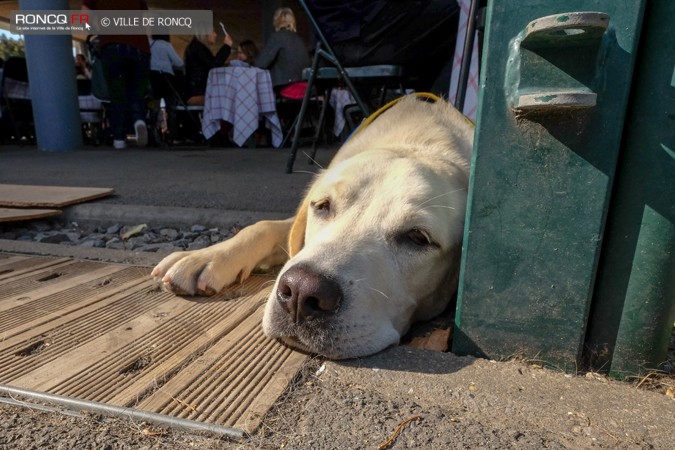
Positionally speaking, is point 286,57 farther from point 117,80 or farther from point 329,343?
point 329,343

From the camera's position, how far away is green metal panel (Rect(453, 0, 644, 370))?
1157 millimetres

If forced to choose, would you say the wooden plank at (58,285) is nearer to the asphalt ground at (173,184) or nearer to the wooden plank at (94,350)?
the wooden plank at (94,350)

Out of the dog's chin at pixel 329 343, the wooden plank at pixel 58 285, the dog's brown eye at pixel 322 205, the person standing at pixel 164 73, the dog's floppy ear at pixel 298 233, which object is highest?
the person standing at pixel 164 73

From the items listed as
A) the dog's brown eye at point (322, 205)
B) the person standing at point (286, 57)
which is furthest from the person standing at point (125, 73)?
the dog's brown eye at point (322, 205)

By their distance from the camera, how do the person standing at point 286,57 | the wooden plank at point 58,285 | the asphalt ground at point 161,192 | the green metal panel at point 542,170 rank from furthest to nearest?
the person standing at point 286,57 < the asphalt ground at point 161,192 < the wooden plank at point 58,285 < the green metal panel at point 542,170

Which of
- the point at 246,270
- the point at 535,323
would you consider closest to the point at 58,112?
the point at 246,270

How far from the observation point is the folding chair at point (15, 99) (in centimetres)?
1028

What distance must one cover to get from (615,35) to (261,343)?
4.33 ft

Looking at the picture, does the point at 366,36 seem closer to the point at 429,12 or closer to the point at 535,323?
the point at 429,12

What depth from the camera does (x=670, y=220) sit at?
1176 millimetres

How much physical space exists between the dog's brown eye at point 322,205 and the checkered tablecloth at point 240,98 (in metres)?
7.60

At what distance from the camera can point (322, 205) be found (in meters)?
1.91

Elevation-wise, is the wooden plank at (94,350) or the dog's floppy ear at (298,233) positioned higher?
the dog's floppy ear at (298,233)

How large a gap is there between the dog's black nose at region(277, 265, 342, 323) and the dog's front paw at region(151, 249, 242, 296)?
2.25 ft
